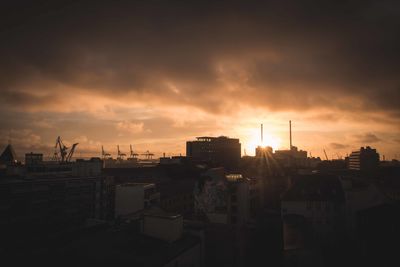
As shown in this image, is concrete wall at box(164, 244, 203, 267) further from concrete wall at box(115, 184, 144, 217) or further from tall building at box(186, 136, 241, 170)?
tall building at box(186, 136, 241, 170)

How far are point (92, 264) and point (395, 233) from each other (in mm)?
42223

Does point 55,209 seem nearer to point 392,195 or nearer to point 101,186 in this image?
point 101,186

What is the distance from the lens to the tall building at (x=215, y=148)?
182125 mm

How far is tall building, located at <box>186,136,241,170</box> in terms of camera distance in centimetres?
18212

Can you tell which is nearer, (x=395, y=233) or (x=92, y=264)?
(x=92, y=264)

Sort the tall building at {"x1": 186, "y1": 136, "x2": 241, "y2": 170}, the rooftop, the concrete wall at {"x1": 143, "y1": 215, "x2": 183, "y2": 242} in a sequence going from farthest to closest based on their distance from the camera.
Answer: the tall building at {"x1": 186, "y1": 136, "x2": 241, "y2": 170}
the rooftop
the concrete wall at {"x1": 143, "y1": 215, "x2": 183, "y2": 242}

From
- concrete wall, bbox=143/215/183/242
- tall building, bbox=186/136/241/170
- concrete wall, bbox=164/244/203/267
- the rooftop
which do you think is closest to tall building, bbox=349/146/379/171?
tall building, bbox=186/136/241/170

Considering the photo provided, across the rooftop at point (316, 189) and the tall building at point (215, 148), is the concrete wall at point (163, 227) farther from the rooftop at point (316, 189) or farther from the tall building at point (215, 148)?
the tall building at point (215, 148)

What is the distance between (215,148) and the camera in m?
184

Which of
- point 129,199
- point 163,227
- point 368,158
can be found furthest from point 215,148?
point 163,227

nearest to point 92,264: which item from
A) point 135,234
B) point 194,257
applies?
point 135,234

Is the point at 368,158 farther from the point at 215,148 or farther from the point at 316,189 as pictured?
the point at 316,189

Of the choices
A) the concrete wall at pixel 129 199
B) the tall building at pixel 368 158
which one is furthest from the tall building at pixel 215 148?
the concrete wall at pixel 129 199

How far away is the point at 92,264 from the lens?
25.3 m
